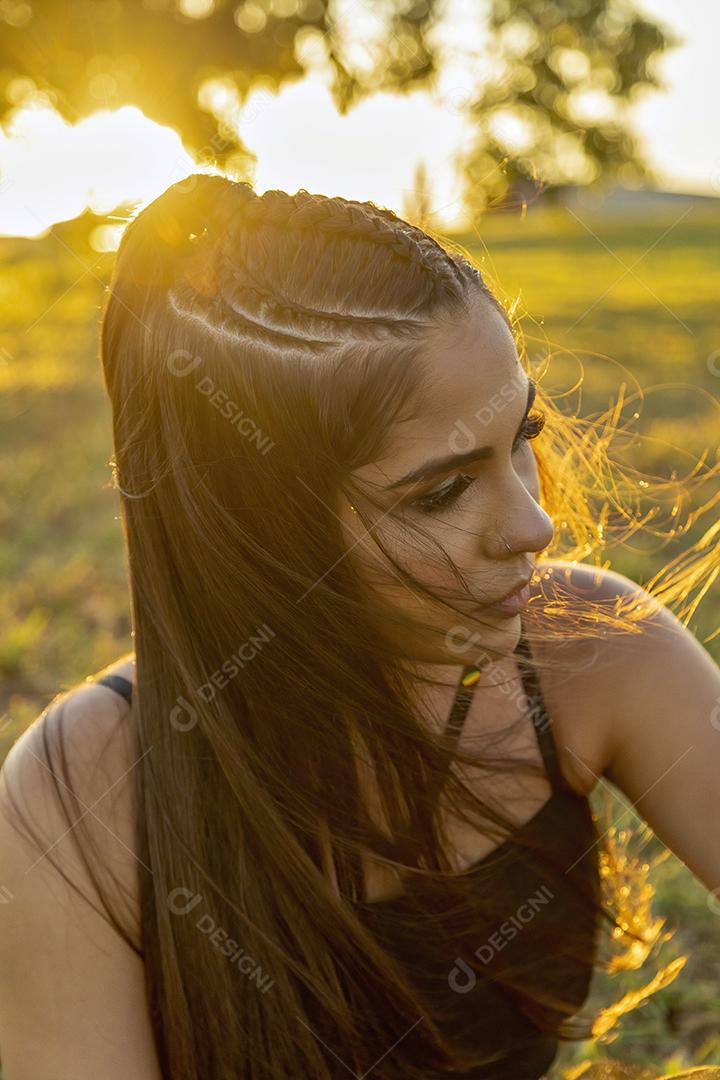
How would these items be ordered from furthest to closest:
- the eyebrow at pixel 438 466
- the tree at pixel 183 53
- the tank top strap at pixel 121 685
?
the tree at pixel 183 53
the tank top strap at pixel 121 685
the eyebrow at pixel 438 466

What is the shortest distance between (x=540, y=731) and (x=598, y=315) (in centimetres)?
1793

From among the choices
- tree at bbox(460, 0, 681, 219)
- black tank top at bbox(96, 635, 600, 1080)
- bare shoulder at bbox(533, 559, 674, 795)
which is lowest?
black tank top at bbox(96, 635, 600, 1080)

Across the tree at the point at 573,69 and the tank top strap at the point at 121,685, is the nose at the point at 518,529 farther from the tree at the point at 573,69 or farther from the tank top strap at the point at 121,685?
the tree at the point at 573,69

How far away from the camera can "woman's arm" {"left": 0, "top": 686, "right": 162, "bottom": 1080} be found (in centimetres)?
182

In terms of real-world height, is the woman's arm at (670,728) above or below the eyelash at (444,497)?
below

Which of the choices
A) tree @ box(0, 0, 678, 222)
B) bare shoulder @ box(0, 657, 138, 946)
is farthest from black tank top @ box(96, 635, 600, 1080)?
tree @ box(0, 0, 678, 222)

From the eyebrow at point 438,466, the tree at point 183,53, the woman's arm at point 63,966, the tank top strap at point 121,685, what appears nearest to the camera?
the eyebrow at point 438,466

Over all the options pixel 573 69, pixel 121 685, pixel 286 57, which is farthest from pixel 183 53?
pixel 121 685

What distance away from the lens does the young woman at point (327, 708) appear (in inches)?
65.1

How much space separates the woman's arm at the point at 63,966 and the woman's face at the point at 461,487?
691 mm

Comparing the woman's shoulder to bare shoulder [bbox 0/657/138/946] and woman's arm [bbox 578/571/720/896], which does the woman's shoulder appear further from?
bare shoulder [bbox 0/657/138/946]

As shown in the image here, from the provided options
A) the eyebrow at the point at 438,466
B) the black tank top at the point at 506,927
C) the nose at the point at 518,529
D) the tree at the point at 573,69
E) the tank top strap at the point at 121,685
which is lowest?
the black tank top at the point at 506,927

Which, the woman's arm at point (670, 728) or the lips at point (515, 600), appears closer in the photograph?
the lips at point (515, 600)

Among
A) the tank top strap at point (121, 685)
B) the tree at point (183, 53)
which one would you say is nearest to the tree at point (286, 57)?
the tree at point (183, 53)
